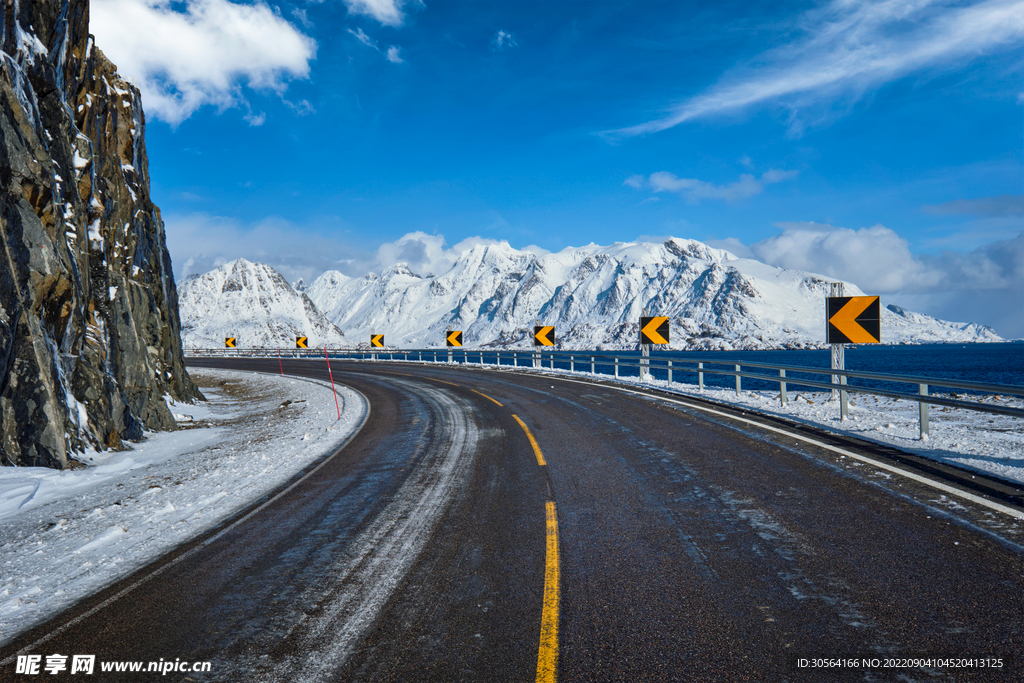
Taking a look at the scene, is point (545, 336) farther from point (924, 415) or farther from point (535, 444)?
point (924, 415)

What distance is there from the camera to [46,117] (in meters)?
11.5

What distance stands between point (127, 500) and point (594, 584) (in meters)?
6.78

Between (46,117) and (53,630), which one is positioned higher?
(46,117)

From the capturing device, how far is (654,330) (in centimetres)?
2308

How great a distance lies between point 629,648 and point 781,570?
1.80 metres

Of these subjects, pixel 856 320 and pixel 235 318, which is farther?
A: pixel 235 318

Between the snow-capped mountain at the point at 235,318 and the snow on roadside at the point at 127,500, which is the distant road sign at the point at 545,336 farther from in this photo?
the snow-capped mountain at the point at 235,318

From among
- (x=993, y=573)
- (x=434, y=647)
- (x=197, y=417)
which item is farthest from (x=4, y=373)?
(x=993, y=573)

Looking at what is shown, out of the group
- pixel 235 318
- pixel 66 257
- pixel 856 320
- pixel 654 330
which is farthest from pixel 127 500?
pixel 235 318

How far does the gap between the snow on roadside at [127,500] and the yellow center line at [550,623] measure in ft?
12.6

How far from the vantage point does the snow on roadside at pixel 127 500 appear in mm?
4895

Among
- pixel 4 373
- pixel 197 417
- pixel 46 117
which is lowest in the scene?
pixel 197 417

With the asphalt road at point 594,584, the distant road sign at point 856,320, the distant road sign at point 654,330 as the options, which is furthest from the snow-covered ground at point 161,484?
the distant road sign at point 654,330

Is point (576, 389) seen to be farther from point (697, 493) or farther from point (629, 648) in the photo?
point (629, 648)
